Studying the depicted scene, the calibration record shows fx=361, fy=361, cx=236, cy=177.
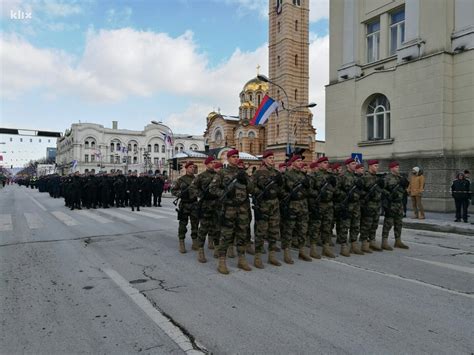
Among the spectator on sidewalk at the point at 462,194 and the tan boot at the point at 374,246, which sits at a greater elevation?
the spectator on sidewalk at the point at 462,194

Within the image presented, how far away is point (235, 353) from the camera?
3291 mm

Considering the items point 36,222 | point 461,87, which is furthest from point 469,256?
point 36,222

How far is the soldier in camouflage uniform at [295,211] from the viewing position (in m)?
6.81

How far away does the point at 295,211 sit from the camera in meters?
6.86

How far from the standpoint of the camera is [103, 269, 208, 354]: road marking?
3.41 metres

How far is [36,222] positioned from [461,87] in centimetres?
1801

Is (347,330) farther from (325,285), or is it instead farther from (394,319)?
(325,285)

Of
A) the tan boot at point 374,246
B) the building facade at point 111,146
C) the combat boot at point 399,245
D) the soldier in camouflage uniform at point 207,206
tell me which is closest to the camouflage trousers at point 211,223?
the soldier in camouflage uniform at point 207,206

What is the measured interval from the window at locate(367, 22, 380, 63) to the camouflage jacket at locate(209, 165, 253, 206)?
1686 centimetres

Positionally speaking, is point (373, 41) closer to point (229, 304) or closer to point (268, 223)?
point (268, 223)

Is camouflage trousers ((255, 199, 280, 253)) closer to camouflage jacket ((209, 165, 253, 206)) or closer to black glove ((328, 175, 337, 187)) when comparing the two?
camouflage jacket ((209, 165, 253, 206))

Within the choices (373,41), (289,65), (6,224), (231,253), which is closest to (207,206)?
(231,253)

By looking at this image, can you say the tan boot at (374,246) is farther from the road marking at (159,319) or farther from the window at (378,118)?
the window at (378,118)

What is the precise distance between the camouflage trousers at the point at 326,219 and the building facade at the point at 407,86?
Answer: 414 inches
